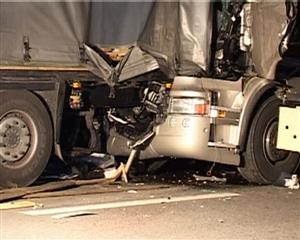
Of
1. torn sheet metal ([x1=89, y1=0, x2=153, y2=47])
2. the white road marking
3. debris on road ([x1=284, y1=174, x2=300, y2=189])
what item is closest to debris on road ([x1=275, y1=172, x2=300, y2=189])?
Answer: debris on road ([x1=284, y1=174, x2=300, y2=189])

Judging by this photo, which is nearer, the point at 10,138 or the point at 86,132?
the point at 10,138

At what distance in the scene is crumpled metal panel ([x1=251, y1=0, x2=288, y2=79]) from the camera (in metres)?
11.6

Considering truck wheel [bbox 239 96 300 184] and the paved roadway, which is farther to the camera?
truck wheel [bbox 239 96 300 184]

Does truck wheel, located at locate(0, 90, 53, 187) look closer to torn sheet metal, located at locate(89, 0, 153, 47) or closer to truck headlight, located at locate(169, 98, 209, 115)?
torn sheet metal, located at locate(89, 0, 153, 47)

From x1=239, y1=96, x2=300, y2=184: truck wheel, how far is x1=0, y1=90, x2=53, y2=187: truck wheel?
2795 mm

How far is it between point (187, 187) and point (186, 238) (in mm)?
3650

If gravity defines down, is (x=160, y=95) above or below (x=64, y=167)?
→ above

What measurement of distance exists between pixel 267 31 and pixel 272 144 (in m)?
1.74


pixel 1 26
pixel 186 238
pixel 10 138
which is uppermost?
pixel 1 26

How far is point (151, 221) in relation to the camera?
30.5 ft

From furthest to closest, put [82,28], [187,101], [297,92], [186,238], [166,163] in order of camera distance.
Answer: [166,163] < [297,92] < [187,101] < [82,28] < [186,238]

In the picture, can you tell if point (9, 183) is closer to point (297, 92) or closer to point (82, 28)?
point (82, 28)

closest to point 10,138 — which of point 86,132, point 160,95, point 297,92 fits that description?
point 86,132

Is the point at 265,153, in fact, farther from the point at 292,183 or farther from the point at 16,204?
the point at 16,204
